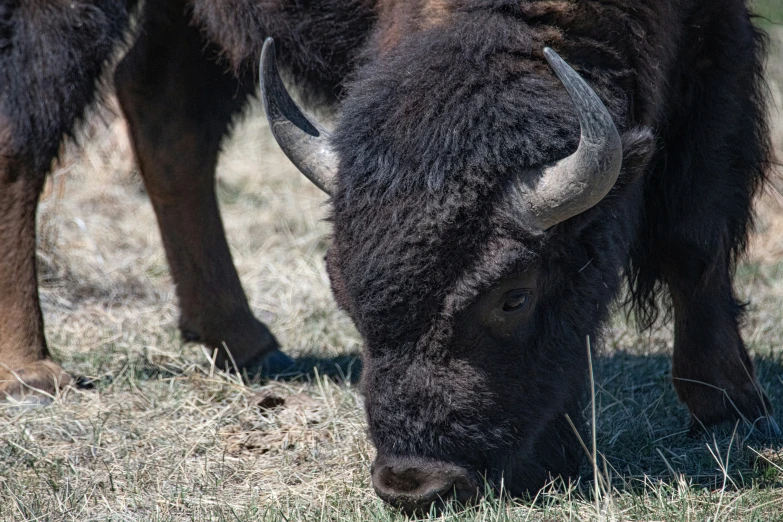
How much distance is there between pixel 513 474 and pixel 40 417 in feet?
7.05

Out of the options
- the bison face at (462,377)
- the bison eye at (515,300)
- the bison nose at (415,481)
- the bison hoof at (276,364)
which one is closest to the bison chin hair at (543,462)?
the bison face at (462,377)

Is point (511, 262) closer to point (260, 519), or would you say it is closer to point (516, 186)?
point (516, 186)

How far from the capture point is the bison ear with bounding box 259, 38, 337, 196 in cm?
315

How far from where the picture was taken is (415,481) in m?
2.80

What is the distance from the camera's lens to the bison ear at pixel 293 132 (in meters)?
3.15

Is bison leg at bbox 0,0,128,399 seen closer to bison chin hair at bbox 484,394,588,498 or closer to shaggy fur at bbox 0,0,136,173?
shaggy fur at bbox 0,0,136,173

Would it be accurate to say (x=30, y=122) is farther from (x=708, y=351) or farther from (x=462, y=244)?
(x=708, y=351)

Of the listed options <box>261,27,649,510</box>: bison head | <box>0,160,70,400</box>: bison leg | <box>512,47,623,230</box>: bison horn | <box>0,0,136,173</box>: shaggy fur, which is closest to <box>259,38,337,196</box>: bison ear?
<box>261,27,649,510</box>: bison head

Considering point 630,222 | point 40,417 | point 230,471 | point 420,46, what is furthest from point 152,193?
point 630,222

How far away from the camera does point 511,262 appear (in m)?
2.83

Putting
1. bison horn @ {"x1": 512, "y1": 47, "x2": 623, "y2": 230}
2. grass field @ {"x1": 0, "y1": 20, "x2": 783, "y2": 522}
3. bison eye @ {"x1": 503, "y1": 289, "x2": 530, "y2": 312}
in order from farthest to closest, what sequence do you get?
grass field @ {"x1": 0, "y1": 20, "x2": 783, "y2": 522}, bison eye @ {"x1": 503, "y1": 289, "x2": 530, "y2": 312}, bison horn @ {"x1": 512, "y1": 47, "x2": 623, "y2": 230}

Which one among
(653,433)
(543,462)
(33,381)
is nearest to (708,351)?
(653,433)

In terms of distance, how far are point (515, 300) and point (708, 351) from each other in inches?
59.1

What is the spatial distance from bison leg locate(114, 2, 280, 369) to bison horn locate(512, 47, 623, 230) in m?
2.49
